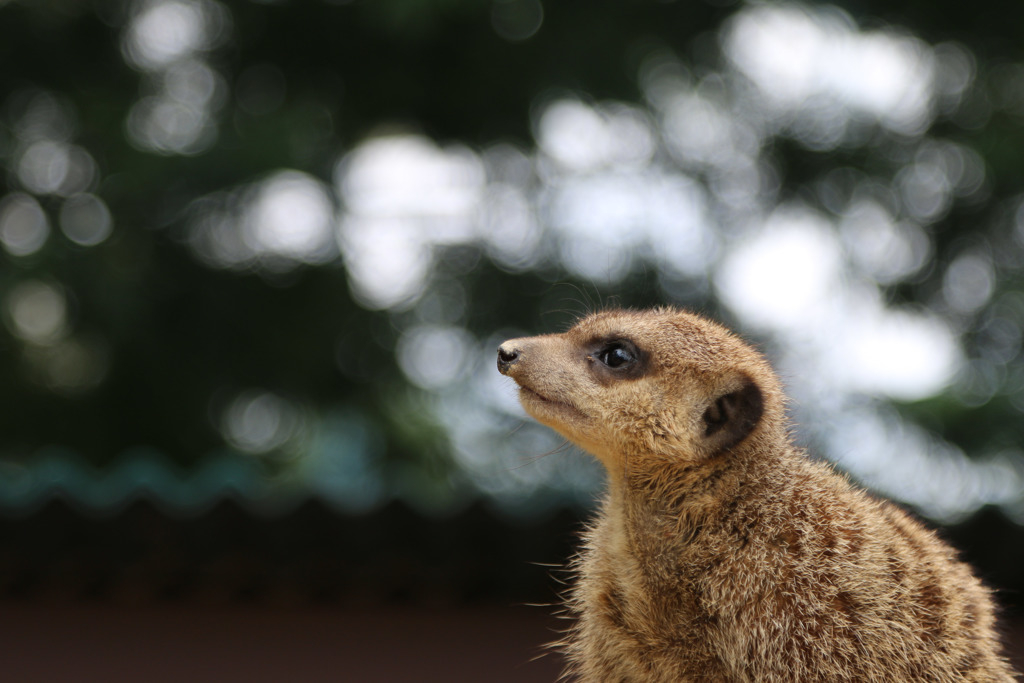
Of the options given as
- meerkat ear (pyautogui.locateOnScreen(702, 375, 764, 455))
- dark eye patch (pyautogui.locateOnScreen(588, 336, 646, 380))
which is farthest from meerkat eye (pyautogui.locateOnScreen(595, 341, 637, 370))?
meerkat ear (pyautogui.locateOnScreen(702, 375, 764, 455))

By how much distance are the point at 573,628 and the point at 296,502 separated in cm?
93

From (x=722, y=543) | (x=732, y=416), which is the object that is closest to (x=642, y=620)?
(x=722, y=543)

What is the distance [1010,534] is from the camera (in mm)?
2184

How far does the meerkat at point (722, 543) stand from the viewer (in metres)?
1.05

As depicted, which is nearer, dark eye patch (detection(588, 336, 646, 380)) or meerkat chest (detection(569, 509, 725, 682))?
meerkat chest (detection(569, 509, 725, 682))

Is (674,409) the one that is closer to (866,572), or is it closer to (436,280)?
(866,572)

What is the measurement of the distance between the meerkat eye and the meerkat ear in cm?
13

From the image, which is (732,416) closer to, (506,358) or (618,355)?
(618,355)

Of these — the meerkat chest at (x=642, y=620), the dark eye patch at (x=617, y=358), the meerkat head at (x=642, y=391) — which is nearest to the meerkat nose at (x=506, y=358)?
the meerkat head at (x=642, y=391)

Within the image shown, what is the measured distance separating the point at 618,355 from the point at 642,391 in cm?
7

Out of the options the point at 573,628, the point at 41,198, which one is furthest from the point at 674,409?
the point at 41,198

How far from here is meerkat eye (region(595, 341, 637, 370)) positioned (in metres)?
1.28

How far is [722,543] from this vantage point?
112 centimetres

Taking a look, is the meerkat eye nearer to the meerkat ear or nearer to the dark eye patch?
the dark eye patch
